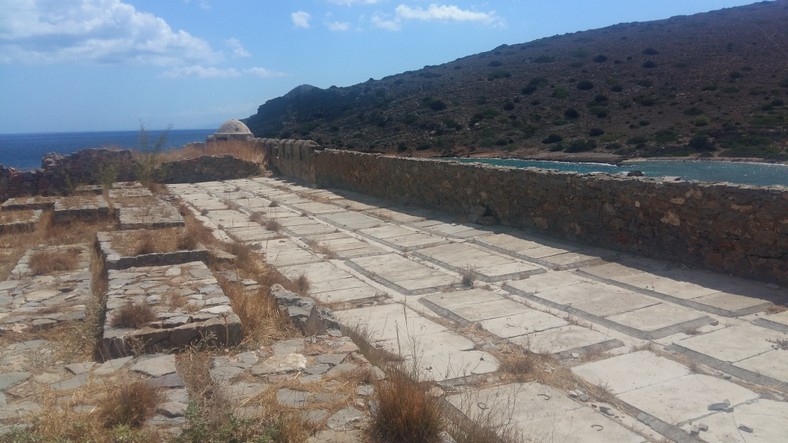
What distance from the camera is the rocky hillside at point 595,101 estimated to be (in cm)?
2908

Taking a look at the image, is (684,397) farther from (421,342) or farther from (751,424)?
(421,342)

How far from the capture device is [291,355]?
4.42 meters

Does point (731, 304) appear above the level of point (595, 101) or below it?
below

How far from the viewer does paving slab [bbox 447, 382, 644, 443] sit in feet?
12.1

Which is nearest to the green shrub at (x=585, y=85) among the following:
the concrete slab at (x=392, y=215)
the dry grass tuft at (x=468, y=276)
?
the concrete slab at (x=392, y=215)

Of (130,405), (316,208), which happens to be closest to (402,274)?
(130,405)

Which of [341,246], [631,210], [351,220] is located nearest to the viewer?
[631,210]

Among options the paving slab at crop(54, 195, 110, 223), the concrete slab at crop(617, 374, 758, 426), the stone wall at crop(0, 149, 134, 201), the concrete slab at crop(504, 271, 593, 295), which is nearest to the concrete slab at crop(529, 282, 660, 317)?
the concrete slab at crop(504, 271, 593, 295)

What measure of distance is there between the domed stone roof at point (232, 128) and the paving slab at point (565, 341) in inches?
914

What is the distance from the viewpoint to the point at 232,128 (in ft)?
→ 89.8

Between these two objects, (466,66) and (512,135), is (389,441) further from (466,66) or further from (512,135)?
(466,66)

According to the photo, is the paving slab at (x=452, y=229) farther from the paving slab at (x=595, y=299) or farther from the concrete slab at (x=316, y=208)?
Result: the paving slab at (x=595, y=299)

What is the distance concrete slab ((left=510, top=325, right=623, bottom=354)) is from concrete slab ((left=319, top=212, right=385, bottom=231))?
18.7ft

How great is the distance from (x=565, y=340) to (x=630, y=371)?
2.29 ft
